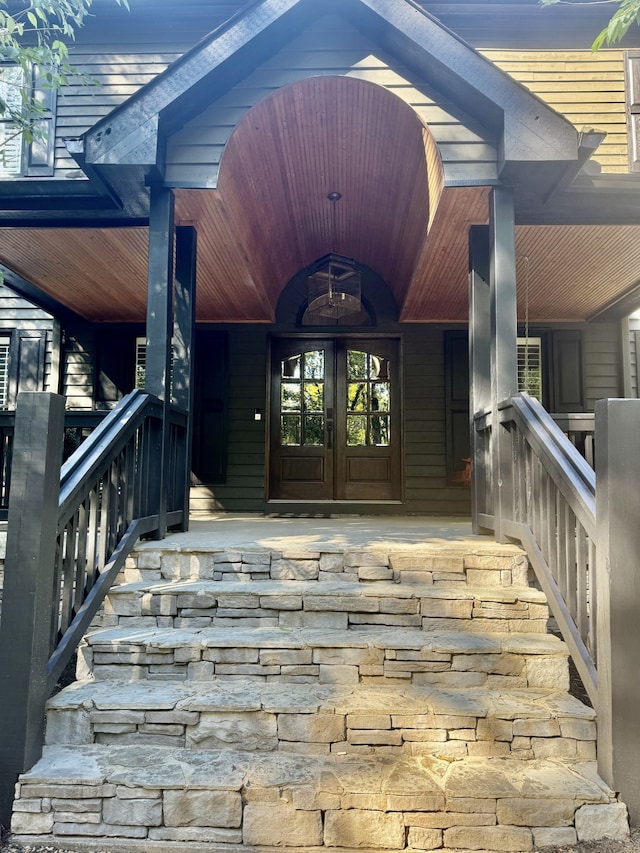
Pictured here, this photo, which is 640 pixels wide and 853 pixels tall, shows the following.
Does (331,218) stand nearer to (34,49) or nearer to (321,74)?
(321,74)

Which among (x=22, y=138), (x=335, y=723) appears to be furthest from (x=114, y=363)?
(x=335, y=723)

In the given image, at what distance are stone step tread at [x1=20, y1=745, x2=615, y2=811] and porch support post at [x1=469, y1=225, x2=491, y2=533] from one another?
6.19ft

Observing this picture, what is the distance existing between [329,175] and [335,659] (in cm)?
389

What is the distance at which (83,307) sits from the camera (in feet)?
19.9

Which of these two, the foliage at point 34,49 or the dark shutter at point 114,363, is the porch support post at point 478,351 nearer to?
the foliage at point 34,49

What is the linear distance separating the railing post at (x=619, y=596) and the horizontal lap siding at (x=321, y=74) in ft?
7.15

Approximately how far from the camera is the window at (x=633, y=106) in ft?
13.4

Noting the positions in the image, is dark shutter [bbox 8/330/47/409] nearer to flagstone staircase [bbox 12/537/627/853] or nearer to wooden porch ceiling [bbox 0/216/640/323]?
wooden porch ceiling [bbox 0/216/640/323]

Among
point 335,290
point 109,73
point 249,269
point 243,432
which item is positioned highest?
point 109,73

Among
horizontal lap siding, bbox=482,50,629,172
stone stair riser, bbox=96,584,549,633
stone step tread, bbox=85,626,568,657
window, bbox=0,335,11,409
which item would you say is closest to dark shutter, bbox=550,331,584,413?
horizontal lap siding, bbox=482,50,629,172

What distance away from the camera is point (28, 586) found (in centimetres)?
210

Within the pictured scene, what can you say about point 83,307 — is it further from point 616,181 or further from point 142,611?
point 616,181

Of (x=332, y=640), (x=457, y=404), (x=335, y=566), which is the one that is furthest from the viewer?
(x=457, y=404)

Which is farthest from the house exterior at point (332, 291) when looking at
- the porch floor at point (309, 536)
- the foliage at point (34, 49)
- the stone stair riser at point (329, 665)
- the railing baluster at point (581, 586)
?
the foliage at point (34, 49)
